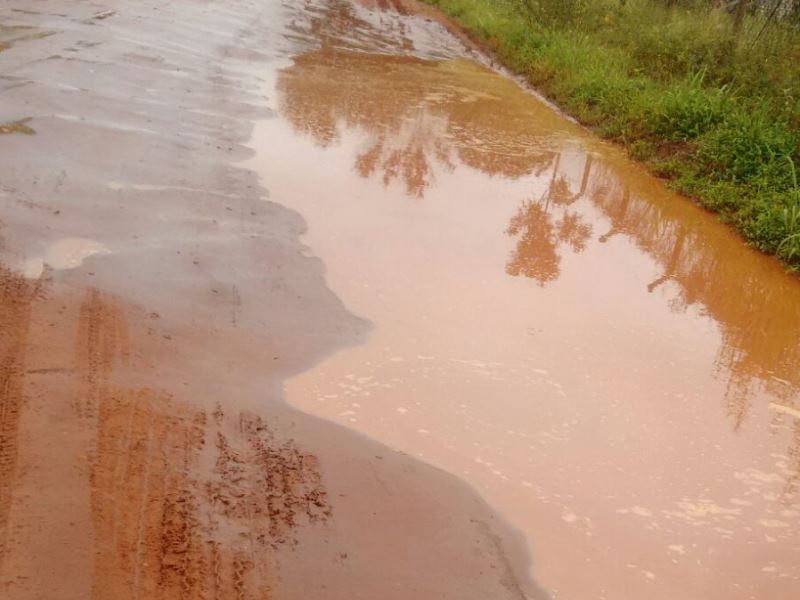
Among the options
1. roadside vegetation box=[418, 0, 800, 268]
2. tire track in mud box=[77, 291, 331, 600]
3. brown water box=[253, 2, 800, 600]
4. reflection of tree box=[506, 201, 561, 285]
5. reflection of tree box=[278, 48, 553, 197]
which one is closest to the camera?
tire track in mud box=[77, 291, 331, 600]

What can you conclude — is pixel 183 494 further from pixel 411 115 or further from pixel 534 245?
pixel 411 115

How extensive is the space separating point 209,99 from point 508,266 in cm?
478

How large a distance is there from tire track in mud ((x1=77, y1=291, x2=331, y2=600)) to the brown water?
598mm

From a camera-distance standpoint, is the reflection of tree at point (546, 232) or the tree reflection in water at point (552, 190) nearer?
the tree reflection in water at point (552, 190)

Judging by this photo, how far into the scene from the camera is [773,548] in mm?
3889

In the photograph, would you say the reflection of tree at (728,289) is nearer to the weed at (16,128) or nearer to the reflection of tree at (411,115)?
the reflection of tree at (411,115)

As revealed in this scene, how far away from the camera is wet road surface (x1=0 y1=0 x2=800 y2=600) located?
3.39 meters

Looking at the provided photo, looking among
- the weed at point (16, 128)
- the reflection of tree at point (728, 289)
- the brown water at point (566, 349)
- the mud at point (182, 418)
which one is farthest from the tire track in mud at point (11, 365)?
the reflection of tree at point (728, 289)

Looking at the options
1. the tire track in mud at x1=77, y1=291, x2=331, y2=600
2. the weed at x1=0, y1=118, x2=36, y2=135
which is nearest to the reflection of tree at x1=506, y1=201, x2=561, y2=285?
the tire track in mud at x1=77, y1=291, x2=331, y2=600

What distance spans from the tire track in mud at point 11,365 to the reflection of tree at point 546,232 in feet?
11.2

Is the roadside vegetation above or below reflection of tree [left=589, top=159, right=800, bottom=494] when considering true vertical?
above

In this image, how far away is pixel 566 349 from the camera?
5.42m

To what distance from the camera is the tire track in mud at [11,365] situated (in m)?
3.30

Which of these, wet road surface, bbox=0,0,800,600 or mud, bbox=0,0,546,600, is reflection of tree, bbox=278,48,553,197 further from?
mud, bbox=0,0,546,600
